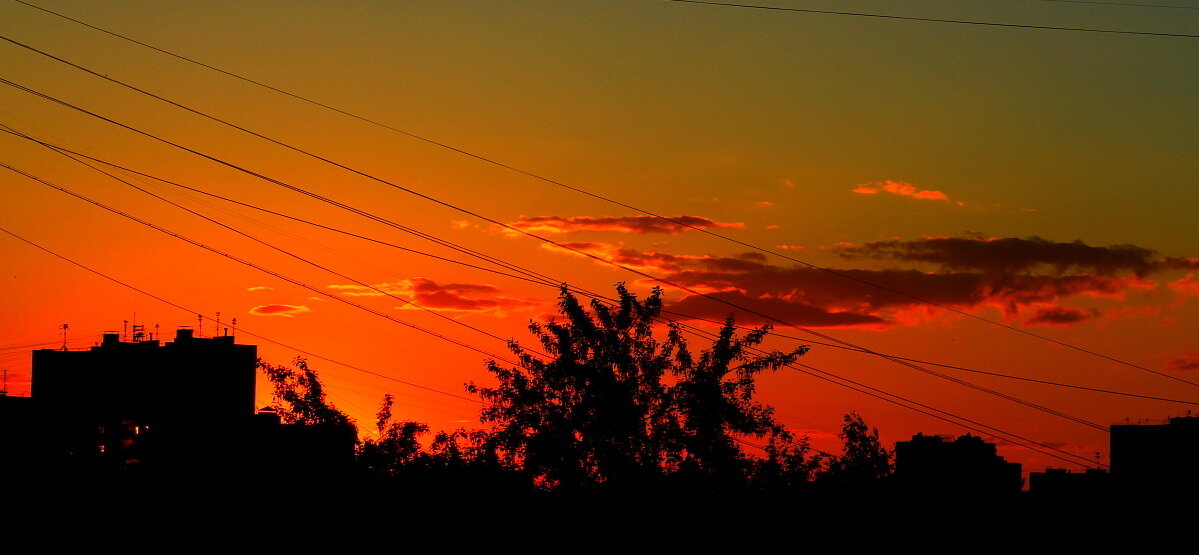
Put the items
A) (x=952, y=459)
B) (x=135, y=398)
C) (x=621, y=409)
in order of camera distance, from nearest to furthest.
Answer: (x=621, y=409), (x=952, y=459), (x=135, y=398)

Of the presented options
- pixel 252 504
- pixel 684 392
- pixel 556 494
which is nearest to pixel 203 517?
pixel 252 504

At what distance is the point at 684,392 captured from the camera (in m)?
40.2

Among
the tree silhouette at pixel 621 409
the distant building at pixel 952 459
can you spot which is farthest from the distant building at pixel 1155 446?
the tree silhouette at pixel 621 409

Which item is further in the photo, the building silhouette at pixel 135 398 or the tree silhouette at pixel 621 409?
the building silhouette at pixel 135 398

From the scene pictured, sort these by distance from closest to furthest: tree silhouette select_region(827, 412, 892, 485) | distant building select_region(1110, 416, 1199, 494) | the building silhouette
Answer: tree silhouette select_region(827, 412, 892, 485) → the building silhouette → distant building select_region(1110, 416, 1199, 494)

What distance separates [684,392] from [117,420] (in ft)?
339

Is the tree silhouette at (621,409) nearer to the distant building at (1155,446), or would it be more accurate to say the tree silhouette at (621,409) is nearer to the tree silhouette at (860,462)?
the tree silhouette at (860,462)

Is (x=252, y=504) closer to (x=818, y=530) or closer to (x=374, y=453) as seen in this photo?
(x=818, y=530)

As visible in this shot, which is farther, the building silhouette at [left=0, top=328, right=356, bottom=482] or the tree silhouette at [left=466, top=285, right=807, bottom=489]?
the building silhouette at [left=0, top=328, right=356, bottom=482]

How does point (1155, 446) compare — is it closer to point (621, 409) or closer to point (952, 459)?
point (952, 459)

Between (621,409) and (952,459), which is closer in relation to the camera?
(621,409)

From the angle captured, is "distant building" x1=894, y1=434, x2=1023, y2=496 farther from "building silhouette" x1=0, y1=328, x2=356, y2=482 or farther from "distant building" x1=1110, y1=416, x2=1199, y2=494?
"building silhouette" x1=0, y1=328, x2=356, y2=482

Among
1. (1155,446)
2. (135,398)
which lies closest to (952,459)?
(1155,446)

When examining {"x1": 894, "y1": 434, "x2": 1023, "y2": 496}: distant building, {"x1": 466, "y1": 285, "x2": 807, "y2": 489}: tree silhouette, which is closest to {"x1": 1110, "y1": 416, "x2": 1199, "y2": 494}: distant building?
{"x1": 894, "y1": 434, "x2": 1023, "y2": 496}: distant building
